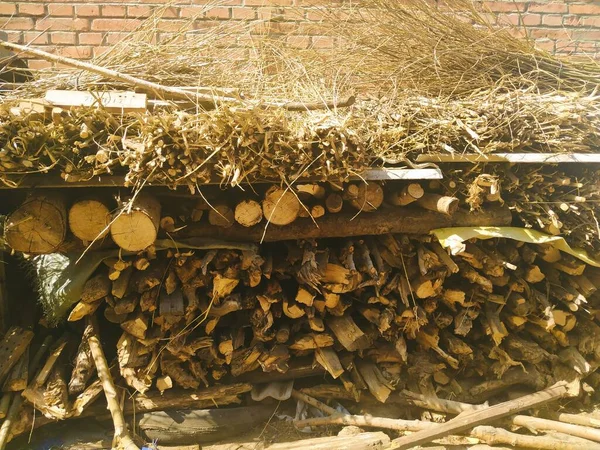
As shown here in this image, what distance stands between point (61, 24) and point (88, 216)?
94.8 inches

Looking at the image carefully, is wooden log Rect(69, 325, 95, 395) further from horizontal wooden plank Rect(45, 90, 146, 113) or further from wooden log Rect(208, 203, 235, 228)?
horizontal wooden plank Rect(45, 90, 146, 113)

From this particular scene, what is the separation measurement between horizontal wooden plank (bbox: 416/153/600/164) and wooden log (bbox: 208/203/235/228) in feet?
3.66

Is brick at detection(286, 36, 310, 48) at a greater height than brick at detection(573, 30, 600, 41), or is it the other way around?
brick at detection(573, 30, 600, 41)

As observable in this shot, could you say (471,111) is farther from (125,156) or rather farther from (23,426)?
(23,426)

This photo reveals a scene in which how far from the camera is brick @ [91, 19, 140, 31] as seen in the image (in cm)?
372

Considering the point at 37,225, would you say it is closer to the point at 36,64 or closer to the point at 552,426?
the point at 36,64

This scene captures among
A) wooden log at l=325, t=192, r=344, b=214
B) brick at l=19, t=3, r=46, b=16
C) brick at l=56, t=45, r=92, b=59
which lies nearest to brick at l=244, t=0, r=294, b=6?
brick at l=56, t=45, r=92, b=59

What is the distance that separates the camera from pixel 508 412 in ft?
9.12

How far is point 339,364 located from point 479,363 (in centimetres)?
112

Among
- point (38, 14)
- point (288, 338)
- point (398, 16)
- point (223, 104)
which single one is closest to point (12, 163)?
point (223, 104)

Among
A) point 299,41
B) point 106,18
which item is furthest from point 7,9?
point 299,41

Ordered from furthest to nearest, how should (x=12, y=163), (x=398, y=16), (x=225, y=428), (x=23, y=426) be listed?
(x=398, y=16), (x=225, y=428), (x=23, y=426), (x=12, y=163)

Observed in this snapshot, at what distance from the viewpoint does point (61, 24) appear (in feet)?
12.1

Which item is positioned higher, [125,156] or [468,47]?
[468,47]
